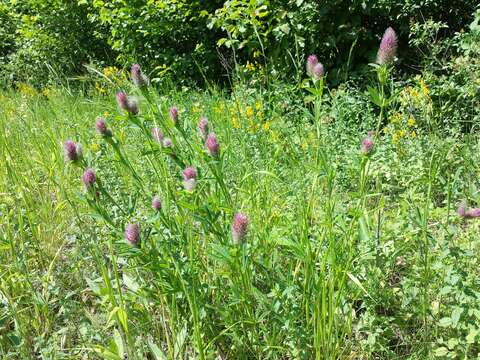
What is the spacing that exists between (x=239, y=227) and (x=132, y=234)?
12.4 inches

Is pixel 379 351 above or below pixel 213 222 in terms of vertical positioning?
below

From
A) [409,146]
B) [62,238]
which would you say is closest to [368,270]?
[409,146]

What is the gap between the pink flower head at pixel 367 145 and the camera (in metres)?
1.29

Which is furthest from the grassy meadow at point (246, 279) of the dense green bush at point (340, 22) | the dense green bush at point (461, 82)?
the dense green bush at point (340, 22)

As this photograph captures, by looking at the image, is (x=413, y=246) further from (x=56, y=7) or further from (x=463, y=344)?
(x=56, y=7)

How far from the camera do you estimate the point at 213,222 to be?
131 cm

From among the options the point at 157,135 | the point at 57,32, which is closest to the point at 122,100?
the point at 157,135

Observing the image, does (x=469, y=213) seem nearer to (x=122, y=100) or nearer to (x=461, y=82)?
(x=122, y=100)

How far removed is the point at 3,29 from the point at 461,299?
28.3ft

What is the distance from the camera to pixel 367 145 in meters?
1.30

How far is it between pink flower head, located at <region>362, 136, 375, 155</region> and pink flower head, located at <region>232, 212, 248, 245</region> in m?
0.40

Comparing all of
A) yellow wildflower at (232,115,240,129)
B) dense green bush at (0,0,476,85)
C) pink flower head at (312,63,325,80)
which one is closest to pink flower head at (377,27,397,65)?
pink flower head at (312,63,325,80)

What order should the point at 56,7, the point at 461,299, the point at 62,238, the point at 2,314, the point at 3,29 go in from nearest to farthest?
the point at 461,299
the point at 2,314
the point at 62,238
the point at 56,7
the point at 3,29

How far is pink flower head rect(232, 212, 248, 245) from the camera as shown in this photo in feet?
3.87
